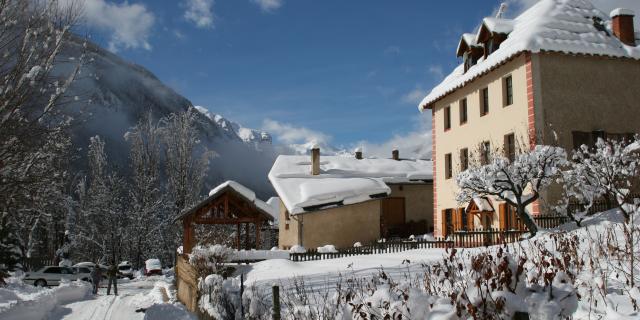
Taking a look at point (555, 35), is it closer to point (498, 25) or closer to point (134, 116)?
point (498, 25)

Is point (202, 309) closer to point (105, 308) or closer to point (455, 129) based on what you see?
point (105, 308)

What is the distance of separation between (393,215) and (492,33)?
15.9 metres

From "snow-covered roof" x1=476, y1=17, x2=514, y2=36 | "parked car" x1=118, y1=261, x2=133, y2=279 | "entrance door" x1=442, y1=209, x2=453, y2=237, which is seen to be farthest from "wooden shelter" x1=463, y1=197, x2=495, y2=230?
"parked car" x1=118, y1=261, x2=133, y2=279

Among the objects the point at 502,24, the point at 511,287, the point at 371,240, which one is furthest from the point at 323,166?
the point at 511,287

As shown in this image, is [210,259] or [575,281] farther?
[210,259]

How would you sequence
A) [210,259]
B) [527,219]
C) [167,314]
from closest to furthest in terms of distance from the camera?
[167,314], [527,219], [210,259]

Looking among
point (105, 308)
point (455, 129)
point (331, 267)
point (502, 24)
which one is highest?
point (502, 24)

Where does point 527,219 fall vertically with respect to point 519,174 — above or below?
below

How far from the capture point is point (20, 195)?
48.8ft

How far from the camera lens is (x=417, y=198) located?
123 feet

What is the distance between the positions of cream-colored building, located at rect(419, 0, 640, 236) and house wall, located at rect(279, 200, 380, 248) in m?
7.49

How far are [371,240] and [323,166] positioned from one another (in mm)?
10572

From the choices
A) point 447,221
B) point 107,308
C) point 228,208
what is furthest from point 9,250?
point 447,221

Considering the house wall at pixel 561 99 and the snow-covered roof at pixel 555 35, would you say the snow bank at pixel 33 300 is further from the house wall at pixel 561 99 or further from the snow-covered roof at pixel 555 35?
the snow-covered roof at pixel 555 35
